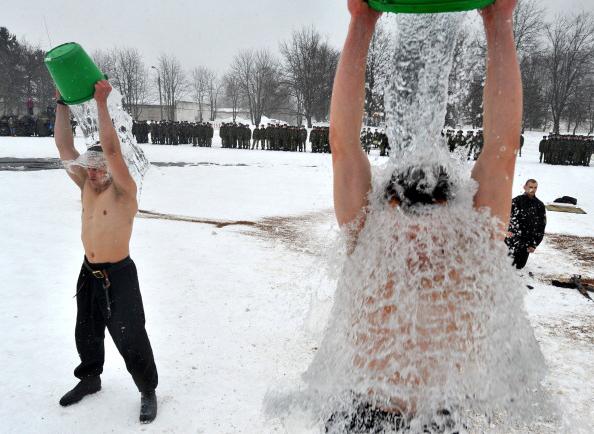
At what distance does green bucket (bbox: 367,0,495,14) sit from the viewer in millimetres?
1146

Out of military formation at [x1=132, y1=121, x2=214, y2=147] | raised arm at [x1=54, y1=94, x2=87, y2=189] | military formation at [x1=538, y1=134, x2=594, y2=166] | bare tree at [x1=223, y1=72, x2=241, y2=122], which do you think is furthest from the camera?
bare tree at [x1=223, y1=72, x2=241, y2=122]

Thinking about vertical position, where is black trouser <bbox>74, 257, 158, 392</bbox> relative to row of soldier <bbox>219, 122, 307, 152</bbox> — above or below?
below

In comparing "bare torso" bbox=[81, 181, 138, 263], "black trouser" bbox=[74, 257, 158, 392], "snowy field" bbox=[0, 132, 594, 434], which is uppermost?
"bare torso" bbox=[81, 181, 138, 263]

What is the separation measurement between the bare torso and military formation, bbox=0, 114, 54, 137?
3353cm

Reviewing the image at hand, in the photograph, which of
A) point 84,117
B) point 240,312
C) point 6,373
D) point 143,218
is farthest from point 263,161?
point 6,373

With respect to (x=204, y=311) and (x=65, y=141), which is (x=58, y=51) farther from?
(x=204, y=311)

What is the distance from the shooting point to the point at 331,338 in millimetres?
1622

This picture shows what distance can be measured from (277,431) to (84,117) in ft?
18.1

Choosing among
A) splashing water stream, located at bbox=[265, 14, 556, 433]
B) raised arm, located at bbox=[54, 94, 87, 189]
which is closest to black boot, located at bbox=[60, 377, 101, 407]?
raised arm, located at bbox=[54, 94, 87, 189]

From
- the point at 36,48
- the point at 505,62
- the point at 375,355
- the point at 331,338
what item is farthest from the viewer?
the point at 36,48

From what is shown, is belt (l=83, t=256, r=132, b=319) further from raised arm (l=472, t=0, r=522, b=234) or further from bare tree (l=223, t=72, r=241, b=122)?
bare tree (l=223, t=72, r=241, b=122)

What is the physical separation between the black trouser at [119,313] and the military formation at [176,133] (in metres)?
27.4

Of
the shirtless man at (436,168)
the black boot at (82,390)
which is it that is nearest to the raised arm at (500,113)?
the shirtless man at (436,168)

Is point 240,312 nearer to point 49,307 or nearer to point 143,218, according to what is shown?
point 49,307
